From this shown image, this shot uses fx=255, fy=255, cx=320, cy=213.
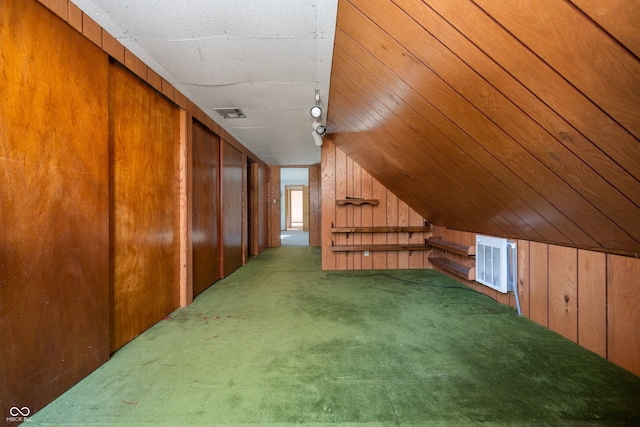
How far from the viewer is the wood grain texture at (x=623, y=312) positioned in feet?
4.70

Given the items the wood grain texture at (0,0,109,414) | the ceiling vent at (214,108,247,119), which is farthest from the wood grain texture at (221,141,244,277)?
the wood grain texture at (0,0,109,414)

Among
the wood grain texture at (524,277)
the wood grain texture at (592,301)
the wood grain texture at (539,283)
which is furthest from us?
the wood grain texture at (524,277)

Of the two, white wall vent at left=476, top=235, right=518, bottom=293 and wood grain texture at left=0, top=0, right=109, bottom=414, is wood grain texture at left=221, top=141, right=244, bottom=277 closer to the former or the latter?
wood grain texture at left=0, top=0, right=109, bottom=414

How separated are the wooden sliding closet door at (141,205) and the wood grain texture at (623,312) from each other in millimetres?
3129

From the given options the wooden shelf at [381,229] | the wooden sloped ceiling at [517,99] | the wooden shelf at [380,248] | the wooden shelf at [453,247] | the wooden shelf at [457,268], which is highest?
the wooden sloped ceiling at [517,99]

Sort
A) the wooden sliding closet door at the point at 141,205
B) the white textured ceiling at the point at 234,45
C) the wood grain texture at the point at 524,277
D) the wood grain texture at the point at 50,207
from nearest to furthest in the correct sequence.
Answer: the wood grain texture at the point at 50,207 → the white textured ceiling at the point at 234,45 → the wooden sliding closet door at the point at 141,205 → the wood grain texture at the point at 524,277

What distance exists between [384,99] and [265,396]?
1.99m

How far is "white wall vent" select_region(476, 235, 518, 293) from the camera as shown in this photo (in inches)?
91.9

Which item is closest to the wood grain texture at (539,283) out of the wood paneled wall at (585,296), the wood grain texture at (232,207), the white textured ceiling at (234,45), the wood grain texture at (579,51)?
the wood paneled wall at (585,296)

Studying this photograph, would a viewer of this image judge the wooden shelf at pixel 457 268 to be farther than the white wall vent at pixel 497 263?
Yes

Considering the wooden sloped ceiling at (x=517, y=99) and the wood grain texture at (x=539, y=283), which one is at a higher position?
the wooden sloped ceiling at (x=517, y=99)

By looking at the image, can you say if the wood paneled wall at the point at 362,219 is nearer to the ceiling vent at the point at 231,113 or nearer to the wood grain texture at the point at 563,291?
the ceiling vent at the point at 231,113

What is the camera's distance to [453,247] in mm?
3068

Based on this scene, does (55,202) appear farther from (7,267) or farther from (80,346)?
(80,346)
